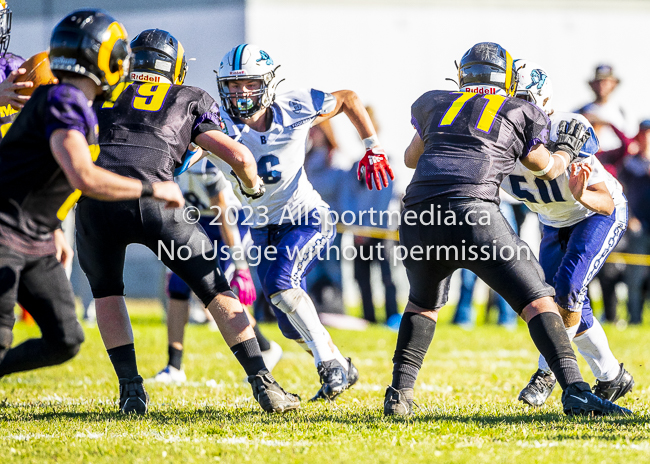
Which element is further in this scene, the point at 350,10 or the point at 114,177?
the point at 350,10

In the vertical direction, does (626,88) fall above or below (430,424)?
above

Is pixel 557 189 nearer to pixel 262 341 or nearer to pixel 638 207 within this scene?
pixel 262 341

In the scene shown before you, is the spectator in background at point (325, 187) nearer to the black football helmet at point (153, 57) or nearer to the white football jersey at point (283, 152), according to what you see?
the white football jersey at point (283, 152)

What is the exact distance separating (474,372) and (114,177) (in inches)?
147

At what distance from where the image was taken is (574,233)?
16.1 feet

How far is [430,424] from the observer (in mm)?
4016

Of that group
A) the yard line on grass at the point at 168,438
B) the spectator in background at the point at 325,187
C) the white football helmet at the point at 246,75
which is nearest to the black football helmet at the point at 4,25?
the white football helmet at the point at 246,75

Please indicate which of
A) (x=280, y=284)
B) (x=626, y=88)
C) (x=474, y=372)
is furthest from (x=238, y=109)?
(x=626, y=88)

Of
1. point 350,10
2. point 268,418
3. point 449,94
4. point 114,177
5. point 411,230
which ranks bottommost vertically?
point 268,418

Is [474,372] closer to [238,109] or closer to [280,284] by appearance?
[280,284]

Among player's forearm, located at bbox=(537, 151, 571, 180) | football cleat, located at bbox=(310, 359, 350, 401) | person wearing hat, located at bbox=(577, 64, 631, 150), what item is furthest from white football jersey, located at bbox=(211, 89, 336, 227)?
person wearing hat, located at bbox=(577, 64, 631, 150)

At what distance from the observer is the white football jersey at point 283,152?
16.6 feet

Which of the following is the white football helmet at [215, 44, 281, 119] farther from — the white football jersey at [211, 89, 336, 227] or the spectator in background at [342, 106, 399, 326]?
the spectator in background at [342, 106, 399, 326]

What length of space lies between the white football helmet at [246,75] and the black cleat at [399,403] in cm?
181
